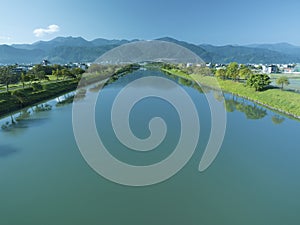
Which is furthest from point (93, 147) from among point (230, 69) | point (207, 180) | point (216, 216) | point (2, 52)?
point (2, 52)

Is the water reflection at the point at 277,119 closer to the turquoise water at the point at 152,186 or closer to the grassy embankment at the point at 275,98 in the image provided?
the grassy embankment at the point at 275,98

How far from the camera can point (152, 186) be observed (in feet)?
13.8

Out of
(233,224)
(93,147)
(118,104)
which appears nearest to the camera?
(233,224)

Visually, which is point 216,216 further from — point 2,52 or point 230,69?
point 2,52

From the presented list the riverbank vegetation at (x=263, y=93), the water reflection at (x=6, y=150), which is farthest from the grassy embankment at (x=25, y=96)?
the riverbank vegetation at (x=263, y=93)

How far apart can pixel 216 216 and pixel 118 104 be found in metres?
8.34

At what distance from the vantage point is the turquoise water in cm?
339

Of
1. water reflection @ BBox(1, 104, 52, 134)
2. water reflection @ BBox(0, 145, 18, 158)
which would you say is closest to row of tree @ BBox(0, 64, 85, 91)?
water reflection @ BBox(1, 104, 52, 134)

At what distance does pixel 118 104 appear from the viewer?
11031mm

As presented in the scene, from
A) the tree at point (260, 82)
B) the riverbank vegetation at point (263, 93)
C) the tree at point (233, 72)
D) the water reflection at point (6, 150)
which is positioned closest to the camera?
the water reflection at point (6, 150)

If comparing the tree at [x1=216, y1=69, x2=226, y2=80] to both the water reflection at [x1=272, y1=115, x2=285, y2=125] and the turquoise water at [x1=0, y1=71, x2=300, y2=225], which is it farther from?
the turquoise water at [x1=0, y1=71, x2=300, y2=225]

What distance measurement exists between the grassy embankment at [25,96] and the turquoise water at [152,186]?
2777 millimetres

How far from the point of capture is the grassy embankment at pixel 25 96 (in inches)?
379

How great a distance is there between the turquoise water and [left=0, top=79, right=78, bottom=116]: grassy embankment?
2777mm
